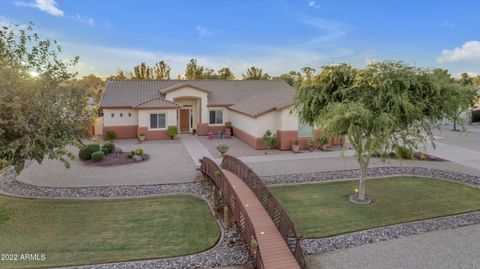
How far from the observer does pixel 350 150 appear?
74.4ft

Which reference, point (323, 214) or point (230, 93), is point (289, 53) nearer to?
point (230, 93)

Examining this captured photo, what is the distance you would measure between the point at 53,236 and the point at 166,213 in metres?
3.72

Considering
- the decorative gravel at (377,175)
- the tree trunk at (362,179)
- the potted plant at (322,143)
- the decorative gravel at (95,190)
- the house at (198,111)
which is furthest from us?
the house at (198,111)

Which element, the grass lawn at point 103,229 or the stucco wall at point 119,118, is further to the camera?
the stucco wall at point 119,118

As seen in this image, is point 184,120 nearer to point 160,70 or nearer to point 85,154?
point 85,154

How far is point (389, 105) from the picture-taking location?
35.9 ft

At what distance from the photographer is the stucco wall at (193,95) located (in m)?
27.3

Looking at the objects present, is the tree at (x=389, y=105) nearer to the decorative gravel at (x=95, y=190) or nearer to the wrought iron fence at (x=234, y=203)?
the wrought iron fence at (x=234, y=203)

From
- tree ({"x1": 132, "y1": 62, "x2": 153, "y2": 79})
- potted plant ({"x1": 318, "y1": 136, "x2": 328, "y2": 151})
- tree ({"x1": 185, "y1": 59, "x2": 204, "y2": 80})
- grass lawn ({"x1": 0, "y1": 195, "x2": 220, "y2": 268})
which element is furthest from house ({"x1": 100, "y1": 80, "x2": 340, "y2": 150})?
tree ({"x1": 132, "y1": 62, "x2": 153, "y2": 79})

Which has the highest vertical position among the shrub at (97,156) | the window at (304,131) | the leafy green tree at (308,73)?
the leafy green tree at (308,73)

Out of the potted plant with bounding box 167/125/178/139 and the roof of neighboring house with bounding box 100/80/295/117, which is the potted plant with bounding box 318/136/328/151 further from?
the potted plant with bounding box 167/125/178/139

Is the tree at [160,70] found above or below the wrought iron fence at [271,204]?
above

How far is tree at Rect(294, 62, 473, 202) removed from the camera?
1058 cm

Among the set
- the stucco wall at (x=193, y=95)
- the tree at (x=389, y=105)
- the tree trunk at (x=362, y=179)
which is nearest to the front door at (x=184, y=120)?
the stucco wall at (x=193, y=95)
